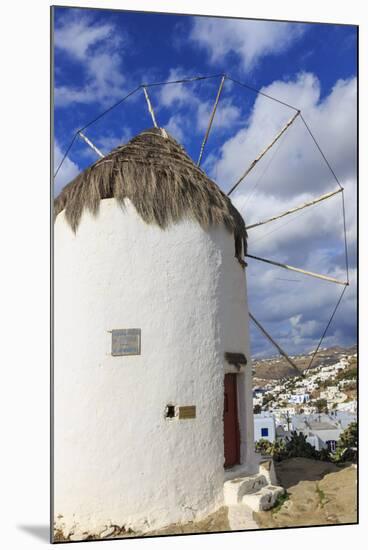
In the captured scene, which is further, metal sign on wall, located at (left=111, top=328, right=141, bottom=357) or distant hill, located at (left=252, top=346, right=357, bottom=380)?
distant hill, located at (left=252, top=346, right=357, bottom=380)

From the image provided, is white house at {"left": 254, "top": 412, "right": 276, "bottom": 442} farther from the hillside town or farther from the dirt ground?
the dirt ground

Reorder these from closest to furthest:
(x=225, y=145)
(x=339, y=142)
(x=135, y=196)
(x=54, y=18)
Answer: (x=54, y=18) → (x=135, y=196) → (x=339, y=142) → (x=225, y=145)

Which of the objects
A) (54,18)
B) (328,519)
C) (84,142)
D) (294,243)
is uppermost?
(54,18)

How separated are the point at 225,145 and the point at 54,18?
2654mm

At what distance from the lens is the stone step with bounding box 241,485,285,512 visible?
21.6ft

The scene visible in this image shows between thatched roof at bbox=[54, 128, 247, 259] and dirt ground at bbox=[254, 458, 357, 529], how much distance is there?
10.2 feet

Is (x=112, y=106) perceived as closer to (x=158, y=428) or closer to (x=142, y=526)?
(x=158, y=428)

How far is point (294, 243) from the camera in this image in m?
8.10

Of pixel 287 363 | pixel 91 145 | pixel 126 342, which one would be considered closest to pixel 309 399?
pixel 287 363

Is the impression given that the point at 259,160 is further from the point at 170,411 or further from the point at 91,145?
the point at 170,411

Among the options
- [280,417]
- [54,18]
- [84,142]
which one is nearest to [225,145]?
[84,142]

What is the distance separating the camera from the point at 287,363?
27.6 feet

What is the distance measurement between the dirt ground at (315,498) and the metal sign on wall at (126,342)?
2.09 meters

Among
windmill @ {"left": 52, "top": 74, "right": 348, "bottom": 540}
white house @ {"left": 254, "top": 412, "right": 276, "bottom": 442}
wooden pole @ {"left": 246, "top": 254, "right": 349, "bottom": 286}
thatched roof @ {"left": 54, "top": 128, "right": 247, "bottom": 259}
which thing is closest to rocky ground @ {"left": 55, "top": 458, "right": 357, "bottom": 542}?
windmill @ {"left": 52, "top": 74, "right": 348, "bottom": 540}
